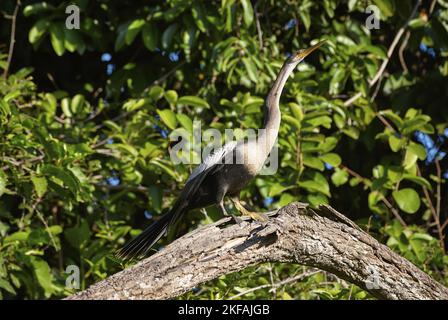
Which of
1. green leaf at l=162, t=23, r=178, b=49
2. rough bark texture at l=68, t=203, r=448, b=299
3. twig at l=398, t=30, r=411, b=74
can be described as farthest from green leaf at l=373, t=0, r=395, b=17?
rough bark texture at l=68, t=203, r=448, b=299

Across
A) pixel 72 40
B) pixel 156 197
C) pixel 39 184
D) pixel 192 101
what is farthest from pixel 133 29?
pixel 39 184

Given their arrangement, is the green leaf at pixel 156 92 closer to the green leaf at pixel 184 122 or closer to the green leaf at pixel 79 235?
the green leaf at pixel 184 122

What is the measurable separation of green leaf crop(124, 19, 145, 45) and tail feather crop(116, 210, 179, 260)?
1.61 m

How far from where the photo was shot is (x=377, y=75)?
18.3ft

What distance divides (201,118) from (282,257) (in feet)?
7.44

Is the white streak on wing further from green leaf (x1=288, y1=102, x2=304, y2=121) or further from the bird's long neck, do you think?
green leaf (x1=288, y1=102, x2=304, y2=121)

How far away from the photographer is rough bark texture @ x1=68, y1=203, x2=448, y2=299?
2902 mm

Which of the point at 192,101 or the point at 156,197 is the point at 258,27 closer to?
the point at 192,101

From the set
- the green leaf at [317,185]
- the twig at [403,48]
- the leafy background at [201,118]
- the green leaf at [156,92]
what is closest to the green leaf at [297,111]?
the leafy background at [201,118]

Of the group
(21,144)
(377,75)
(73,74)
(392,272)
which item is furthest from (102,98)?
(392,272)

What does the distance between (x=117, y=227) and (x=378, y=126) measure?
198cm

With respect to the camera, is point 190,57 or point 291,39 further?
point 291,39

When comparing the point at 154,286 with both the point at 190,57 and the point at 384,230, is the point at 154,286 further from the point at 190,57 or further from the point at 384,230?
the point at 190,57

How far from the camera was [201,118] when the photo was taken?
5340 mm
